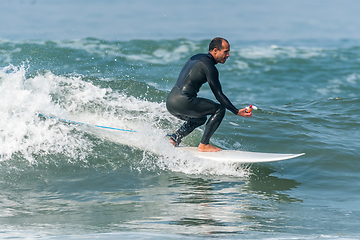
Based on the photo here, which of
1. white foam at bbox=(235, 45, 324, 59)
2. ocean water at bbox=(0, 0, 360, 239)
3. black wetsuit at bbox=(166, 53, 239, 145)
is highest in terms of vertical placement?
white foam at bbox=(235, 45, 324, 59)

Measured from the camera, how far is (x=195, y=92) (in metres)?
6.08

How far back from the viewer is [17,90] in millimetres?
6887

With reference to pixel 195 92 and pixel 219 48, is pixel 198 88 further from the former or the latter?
pixel 219 48

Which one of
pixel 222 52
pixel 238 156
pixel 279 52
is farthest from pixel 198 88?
pixel 279 52

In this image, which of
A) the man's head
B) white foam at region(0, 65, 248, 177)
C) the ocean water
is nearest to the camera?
the ocean water

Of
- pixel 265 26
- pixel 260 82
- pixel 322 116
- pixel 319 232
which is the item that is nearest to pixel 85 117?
pixel 319 232

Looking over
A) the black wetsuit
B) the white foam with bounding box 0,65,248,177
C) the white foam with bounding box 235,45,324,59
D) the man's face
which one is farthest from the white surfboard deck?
the white foam with bounding box 235,45,324,59

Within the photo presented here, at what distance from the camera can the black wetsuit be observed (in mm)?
5803

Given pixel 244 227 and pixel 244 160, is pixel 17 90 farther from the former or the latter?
pixel 244 227

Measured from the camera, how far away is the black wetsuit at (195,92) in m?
5.80

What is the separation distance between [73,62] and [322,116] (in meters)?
9.22

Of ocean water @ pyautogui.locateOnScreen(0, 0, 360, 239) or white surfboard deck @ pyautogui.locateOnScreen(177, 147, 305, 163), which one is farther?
white surfboard deck @ pyautogui.locateOnScreen(177, 147, 305, 163)

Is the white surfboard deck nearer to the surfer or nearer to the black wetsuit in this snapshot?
the surfer

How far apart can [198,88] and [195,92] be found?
78 mm
